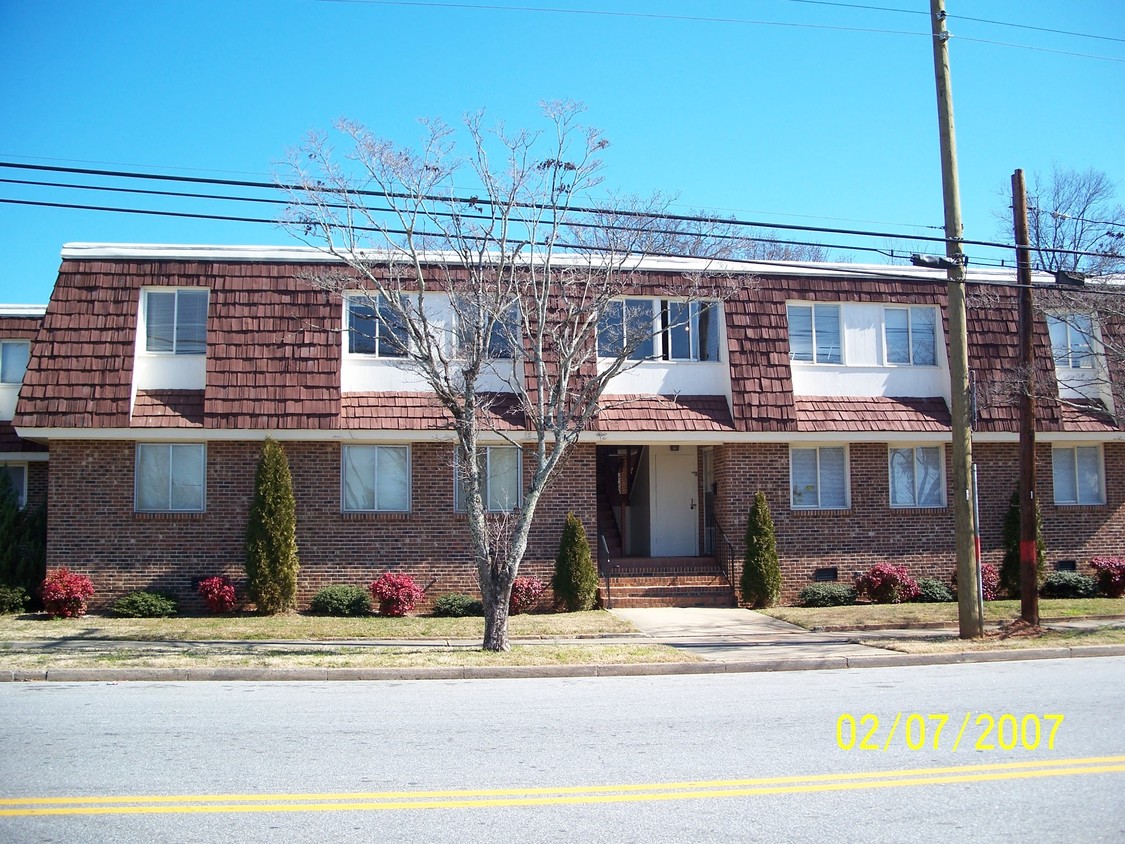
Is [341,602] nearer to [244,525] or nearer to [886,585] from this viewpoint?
[244,525]

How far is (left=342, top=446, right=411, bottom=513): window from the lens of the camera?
1809 centimetres

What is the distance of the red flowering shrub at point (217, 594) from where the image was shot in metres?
16.9

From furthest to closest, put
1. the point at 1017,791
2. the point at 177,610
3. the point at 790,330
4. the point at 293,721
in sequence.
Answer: the point at 790,330 → the point at 177,610 → the point at 293,721 → the point at 1017,791

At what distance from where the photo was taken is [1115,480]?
20.5 meters

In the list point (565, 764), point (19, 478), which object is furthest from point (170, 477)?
point (565, 764)

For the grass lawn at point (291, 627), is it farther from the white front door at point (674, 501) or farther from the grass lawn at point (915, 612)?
the white front door at point (674, 501)

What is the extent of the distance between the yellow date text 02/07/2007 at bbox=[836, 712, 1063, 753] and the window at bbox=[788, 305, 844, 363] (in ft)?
37.6

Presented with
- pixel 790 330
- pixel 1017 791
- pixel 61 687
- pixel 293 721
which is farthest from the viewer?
pixel 790 330

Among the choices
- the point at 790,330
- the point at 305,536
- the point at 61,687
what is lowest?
the point at 61,687

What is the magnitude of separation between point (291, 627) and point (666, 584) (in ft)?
22.7

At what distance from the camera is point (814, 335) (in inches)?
779

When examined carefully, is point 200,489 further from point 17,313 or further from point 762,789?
point 762,789

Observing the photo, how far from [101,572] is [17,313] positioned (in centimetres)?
661

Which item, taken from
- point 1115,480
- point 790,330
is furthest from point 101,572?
point 1115,480
